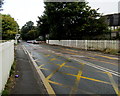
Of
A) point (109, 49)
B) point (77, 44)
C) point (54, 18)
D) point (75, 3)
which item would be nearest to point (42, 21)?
point (54, 18)

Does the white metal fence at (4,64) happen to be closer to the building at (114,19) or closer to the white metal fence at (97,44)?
the white metal fence at (97,44)

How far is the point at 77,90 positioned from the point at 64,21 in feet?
83.6

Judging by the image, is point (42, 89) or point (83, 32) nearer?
point (42, 89)

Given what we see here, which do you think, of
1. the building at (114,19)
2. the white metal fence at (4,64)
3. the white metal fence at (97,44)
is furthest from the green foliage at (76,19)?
the white metal fence at (4,64)

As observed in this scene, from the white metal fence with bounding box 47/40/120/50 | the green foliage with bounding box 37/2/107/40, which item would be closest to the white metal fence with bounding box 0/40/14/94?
the white metal fence with bounding box 47/40/120/50

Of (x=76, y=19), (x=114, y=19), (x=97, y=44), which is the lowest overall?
→ (x=97, y=44)

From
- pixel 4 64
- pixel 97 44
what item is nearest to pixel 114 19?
pixel 97 44

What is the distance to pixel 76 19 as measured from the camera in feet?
93.5

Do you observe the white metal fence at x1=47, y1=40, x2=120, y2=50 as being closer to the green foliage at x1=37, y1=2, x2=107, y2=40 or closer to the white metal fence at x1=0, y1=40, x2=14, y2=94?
the green foliage at x1=37, y1=2, x2=107, y2=40

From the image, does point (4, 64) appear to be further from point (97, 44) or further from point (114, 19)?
point (114, 19)

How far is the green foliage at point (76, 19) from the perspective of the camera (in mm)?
27391

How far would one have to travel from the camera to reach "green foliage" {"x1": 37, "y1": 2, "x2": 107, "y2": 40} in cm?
2739

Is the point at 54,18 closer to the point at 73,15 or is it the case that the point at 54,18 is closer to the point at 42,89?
the point at 73,15

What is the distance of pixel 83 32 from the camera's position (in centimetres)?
2850
